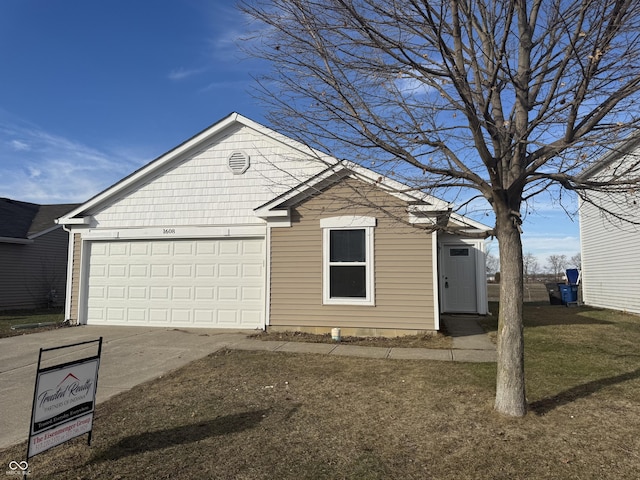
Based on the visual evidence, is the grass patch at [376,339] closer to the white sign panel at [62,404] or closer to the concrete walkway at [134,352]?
the concrete walkway at [134,352]

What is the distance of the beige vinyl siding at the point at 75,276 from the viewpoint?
12.3 meters

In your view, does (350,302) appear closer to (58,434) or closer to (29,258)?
(58,434)

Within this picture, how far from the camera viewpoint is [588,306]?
57.6 ft

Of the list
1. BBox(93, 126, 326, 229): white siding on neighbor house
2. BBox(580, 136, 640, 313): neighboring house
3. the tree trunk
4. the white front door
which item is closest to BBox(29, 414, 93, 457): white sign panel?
the tree trunk

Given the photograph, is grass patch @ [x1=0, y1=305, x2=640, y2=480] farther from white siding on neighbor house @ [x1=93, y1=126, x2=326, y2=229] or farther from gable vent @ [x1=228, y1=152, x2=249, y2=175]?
gable vent @ [x1=228, y1=152, x2=249, y2=175]

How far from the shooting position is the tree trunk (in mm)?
4715

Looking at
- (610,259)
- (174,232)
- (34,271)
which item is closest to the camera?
(174,232)

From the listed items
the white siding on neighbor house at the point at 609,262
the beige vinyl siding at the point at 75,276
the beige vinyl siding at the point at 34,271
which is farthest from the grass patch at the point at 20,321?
the white siding on neighbor house at the point at 609,262

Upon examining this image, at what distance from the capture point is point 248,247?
11375 millimetres

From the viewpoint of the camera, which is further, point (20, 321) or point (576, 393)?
point (20, 321)

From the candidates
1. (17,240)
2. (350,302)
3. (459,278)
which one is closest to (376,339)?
(350,302)

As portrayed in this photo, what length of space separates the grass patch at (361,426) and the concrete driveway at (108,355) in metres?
0.62

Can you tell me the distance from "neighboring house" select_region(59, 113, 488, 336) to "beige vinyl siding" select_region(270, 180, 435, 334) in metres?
0.02

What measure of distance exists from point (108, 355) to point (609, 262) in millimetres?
16739
